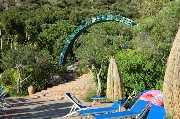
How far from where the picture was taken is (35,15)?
33.8 metres

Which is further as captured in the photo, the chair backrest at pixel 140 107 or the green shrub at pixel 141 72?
the green shrub at pixel 141 72

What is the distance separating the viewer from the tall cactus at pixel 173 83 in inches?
253

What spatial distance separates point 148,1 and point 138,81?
34.6 ft

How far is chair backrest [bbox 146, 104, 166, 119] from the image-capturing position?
7.37 meters

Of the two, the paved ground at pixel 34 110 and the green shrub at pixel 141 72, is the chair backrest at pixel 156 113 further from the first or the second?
the green shrub at pixel 141 72

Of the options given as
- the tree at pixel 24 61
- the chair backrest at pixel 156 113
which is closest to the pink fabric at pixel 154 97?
the chair backrest at pixel 156 113

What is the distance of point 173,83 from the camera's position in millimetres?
6473

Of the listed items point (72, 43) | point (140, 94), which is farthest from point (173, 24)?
point (72, 43)

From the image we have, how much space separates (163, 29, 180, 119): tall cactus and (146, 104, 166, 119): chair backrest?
0.56 meters

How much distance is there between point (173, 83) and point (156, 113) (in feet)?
4.64

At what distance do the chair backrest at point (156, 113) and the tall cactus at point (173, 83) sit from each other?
0.56m

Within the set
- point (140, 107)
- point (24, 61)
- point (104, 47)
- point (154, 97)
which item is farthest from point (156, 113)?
point (24, 61)

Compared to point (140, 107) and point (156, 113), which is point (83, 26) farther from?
point (156, 113)

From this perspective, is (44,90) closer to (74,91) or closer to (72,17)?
(74,91)
